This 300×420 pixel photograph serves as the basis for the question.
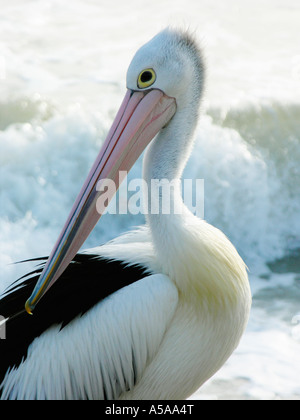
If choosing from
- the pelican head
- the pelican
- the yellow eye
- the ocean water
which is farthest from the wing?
the ocean water

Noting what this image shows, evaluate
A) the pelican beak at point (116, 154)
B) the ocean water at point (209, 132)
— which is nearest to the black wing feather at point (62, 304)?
the pelican beak at point (116, 154)

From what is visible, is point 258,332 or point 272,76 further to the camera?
point 272,76

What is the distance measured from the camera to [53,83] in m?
6.68

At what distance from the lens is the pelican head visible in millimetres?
2434

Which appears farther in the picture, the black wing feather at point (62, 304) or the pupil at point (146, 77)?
the pupil at point (146, 77)

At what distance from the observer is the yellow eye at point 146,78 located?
250cm

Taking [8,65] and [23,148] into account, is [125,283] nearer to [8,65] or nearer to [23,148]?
[23,148]

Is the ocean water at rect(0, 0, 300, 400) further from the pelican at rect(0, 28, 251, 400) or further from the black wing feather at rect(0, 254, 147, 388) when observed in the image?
the black wing feather at rect(0, 254, 147, 388)

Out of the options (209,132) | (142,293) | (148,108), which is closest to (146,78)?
(148,108)

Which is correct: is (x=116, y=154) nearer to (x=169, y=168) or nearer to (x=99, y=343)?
(x=169, y=168)

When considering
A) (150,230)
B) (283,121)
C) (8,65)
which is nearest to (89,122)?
(8,65)

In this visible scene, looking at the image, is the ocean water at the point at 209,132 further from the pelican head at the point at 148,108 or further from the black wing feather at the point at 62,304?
the pelican head at the point at 148,108

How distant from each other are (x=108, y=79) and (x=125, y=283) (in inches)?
189

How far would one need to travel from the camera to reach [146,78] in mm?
2521
